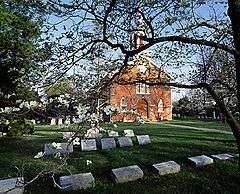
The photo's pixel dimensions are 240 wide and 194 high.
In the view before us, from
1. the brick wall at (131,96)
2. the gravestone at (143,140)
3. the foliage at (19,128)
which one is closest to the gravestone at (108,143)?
the gravestone at (143,140)

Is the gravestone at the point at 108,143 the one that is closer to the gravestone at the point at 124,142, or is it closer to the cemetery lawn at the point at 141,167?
the gravestone at the point at 124,142

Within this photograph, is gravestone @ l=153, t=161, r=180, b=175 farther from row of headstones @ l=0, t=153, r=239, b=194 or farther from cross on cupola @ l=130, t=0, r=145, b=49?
cross on cupola @ l=130, t=0, r=145, b=49

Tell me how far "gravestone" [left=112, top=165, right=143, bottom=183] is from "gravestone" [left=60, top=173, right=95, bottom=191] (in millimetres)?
605

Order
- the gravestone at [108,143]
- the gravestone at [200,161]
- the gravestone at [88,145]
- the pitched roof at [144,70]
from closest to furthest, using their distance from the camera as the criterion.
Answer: the pitched roof at [144,70]
the gravestone at [200,161]
the gravestone at [88,145]
the gravestone at [108,143]

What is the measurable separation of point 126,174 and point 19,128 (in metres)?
10.8

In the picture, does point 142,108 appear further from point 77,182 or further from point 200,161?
point 77,182

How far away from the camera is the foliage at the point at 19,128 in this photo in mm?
17375

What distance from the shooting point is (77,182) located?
7750mm

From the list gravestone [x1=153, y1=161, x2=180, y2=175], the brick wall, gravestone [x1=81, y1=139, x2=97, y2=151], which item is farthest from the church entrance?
gravestone [x1=81, y1=139, x2=97, y2=151]

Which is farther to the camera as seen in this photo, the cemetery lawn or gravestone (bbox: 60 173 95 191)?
the cemetery lawn

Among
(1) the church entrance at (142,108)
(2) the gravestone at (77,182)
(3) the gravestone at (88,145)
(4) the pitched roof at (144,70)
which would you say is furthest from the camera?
(3) the gravestone at (88,145)

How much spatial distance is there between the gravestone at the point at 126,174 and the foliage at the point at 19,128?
32.6 ft

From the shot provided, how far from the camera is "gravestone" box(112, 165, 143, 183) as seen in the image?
8180 millimetres

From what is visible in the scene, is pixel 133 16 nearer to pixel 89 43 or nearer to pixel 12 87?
pixel 89 43
